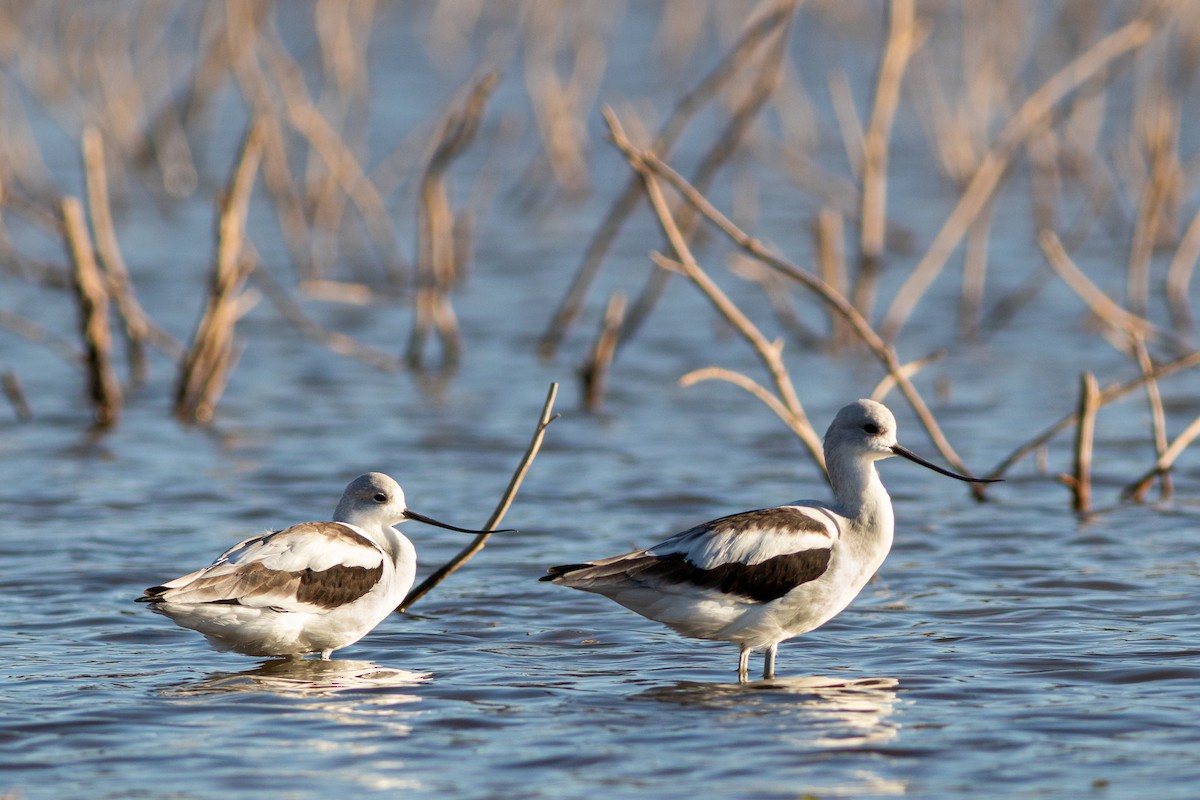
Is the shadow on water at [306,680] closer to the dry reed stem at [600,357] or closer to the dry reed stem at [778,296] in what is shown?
the dry reed stem at [600,357]

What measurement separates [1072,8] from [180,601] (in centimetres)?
2170

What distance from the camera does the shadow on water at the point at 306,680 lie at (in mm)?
7523

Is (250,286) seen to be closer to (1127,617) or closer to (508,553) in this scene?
(508,553)

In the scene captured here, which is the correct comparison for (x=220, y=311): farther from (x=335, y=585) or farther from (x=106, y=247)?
(x=335, y=585)

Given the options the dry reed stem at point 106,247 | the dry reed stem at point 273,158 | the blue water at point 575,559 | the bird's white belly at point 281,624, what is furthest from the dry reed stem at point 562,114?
the bird's white belly at point 281,624

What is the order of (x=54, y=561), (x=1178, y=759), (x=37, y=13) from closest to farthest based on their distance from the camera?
1. (x=1178, y=759)
2. (x=54, y=561)
3. (x=37, y=13)

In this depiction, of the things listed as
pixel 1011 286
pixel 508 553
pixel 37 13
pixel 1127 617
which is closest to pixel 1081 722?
pixel 1127 617

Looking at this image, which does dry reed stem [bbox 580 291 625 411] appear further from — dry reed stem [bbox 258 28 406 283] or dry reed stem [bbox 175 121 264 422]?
dry reed stem [bbox 258 28 406 283]

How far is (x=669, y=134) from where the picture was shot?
13383mm

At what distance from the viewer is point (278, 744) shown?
673 cm

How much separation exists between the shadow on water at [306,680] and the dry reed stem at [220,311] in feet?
15.3

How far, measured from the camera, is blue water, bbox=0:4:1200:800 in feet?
21.5

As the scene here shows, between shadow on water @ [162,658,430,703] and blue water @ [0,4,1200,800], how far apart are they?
26 millimetres

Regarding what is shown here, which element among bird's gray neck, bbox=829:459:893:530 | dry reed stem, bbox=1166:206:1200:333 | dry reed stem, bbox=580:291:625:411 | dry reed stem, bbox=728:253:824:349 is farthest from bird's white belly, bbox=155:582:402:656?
dry reed stem, bbox=1166:206:1200:333
